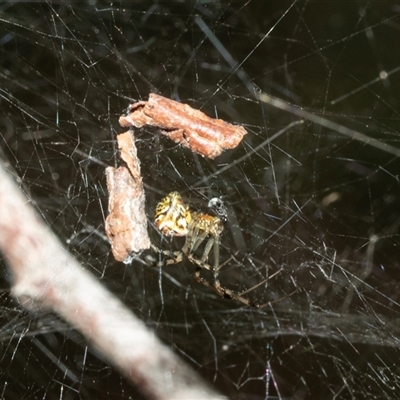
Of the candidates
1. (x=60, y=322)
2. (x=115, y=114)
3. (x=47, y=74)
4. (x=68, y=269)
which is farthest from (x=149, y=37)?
(x=60, y=322)

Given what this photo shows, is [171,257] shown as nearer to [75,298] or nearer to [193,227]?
[193,227]

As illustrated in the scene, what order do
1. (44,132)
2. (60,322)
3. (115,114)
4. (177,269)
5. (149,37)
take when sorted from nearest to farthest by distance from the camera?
(115,114), (44,132), (60,322), (149,37), (177,269)

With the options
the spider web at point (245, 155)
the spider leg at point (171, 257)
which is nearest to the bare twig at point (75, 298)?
the spider web at point (245, 155)

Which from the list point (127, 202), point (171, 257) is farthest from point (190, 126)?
point (171, 257)

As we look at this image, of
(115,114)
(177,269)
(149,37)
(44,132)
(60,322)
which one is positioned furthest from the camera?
(177,269)

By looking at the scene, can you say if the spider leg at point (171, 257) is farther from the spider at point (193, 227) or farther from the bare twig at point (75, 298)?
the bare twig at point (75, 298)

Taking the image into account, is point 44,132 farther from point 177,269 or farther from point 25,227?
point 177,269

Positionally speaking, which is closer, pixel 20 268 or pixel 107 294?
pixel 20 268
